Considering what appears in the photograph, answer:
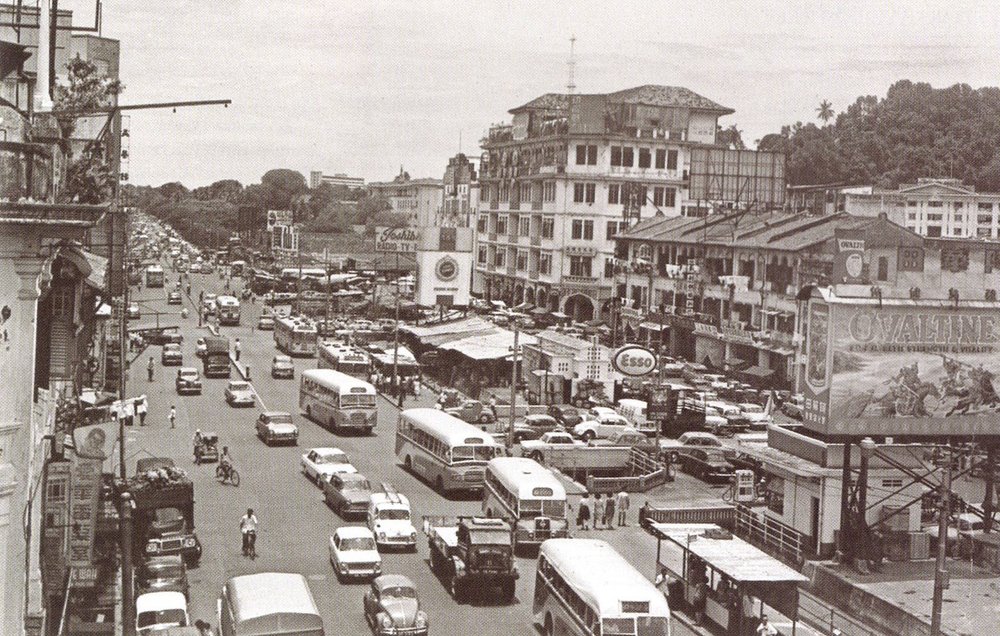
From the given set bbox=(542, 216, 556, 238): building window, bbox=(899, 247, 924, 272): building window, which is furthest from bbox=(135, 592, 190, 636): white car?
bbox=(542, 216, 556, 238): building window

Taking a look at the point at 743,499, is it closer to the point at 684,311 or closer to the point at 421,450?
the point at 421,450

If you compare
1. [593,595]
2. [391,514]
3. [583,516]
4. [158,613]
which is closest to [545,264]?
[583,516]

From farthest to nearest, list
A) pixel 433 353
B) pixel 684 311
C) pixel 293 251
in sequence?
pixel 293 251 → pixel 684 311 → pixel 433 353

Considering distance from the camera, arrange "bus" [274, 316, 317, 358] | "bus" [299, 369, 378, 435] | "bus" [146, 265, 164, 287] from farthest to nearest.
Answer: "bus" [146, 265, 164, 287] < "bus" [274, 316, 317, 358] < "bus" [299, 369, 378, 435]

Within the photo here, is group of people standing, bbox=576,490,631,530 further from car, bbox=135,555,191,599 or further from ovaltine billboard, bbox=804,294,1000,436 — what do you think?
car, bbox=135,555,191,599

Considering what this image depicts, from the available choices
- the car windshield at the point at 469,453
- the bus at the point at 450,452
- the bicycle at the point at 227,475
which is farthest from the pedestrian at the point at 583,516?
the bicycle at the point at 227,475

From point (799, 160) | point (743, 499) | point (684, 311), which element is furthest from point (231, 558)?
point (799, 160)
